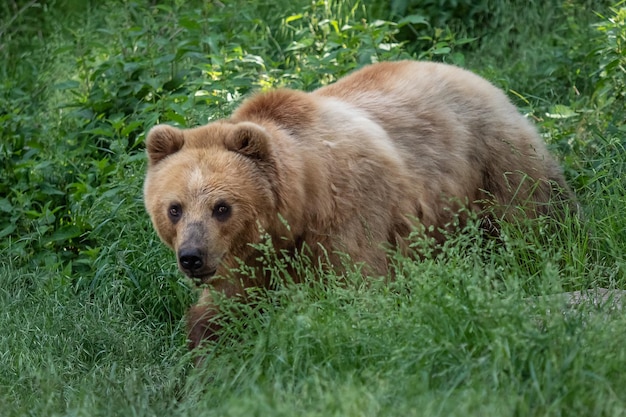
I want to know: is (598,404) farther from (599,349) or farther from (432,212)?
(432,212)

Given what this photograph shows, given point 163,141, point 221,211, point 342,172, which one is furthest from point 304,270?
point 163,141

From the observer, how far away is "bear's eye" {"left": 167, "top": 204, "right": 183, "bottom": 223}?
516 centimetres

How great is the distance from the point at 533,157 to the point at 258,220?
202cm

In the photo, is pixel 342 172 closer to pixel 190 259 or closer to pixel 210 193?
pixel 210 193

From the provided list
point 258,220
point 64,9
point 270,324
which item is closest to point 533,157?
point 258,220

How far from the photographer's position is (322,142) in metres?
5.48

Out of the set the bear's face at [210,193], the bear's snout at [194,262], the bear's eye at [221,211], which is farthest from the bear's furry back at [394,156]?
the bear's snout at [194,262]

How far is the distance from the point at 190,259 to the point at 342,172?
38.5 inches

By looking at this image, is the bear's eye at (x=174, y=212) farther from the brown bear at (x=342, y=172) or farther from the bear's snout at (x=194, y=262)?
the bear's snout at (x=194, y=262)

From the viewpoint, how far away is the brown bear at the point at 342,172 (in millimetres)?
5145

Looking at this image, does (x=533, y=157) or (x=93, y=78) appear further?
(x=93, y=78)

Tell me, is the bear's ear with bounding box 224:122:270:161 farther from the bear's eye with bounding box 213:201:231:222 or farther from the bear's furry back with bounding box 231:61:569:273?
the bear's eye with bounding box 213:201:231:222

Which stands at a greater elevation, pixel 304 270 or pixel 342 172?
pixel 342 172

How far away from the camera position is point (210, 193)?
16.7ft
